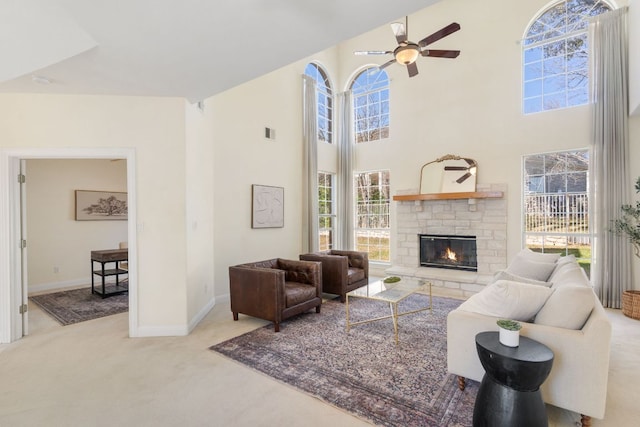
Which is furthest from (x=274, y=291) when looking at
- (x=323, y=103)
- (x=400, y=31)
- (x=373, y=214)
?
(x=323, y=103)

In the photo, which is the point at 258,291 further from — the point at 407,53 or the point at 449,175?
the point at 449,175

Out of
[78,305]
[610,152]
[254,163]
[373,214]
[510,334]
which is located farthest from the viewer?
[373,214]

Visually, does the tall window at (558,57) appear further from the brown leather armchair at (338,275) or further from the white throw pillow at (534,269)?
the brown leather armchair at (338,275)

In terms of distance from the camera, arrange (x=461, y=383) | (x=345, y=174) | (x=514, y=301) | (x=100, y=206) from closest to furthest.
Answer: (x=514, y=301), (x=461, y=383), (x=100, y=206), (x=345, y=174)

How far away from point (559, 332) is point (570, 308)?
18 centimetres

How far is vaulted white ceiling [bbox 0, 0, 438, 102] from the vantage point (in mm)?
1906

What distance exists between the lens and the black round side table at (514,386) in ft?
5.57

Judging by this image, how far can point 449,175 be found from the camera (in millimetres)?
5727

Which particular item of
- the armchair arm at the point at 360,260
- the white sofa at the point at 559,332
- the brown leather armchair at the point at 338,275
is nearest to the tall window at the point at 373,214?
the armchair arm at the point at 360,260

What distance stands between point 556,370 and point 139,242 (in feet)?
12.5

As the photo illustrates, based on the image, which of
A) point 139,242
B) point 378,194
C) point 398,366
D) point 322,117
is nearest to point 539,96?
point 378,194

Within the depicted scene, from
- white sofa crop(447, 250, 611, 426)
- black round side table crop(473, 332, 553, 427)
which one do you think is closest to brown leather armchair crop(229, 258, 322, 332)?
white sofa crop(447, 250, 611, 426)

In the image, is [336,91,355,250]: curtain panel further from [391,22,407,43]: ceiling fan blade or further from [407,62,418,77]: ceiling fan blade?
[391,22,407,43]: ceiling fan blade

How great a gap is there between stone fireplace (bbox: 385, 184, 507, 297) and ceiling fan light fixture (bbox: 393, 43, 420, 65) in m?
2.72
